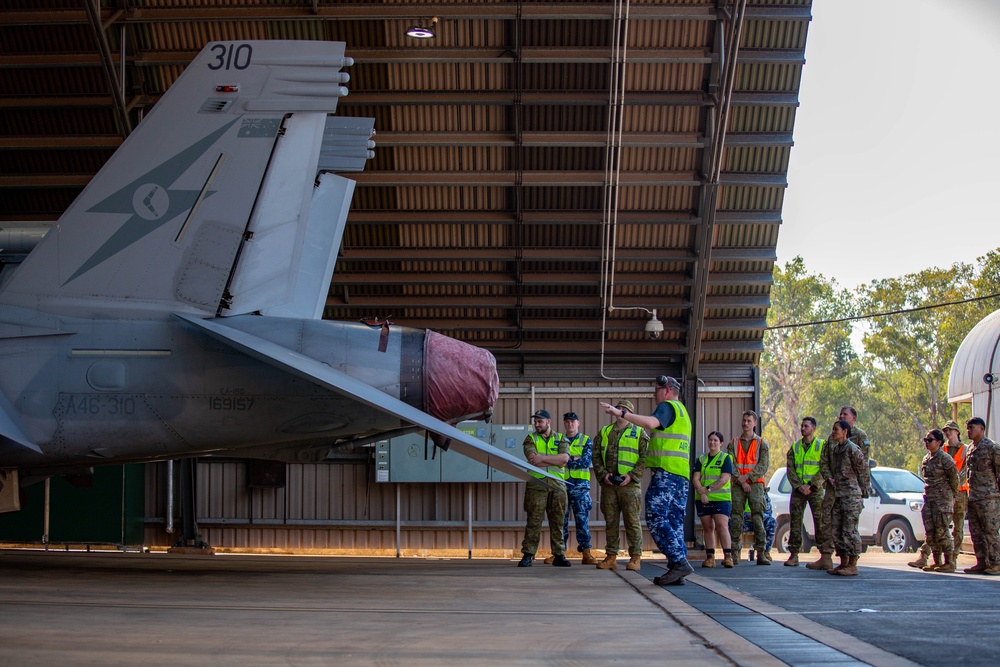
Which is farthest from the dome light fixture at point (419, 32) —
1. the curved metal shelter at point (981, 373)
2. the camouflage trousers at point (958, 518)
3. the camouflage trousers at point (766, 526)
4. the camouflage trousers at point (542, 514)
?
the curved metal shelter at point (981, 373)

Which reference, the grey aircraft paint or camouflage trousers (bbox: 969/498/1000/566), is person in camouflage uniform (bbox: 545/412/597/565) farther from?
camouflage trousers (bbox: 969/498/1000/566)

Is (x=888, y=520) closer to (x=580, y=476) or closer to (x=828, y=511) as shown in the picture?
(x=828, y=511)

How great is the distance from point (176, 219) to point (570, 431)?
5675 mm

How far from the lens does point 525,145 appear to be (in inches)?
570

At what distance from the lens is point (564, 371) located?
17422 millimetres

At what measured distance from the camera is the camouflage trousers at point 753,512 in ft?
39.9

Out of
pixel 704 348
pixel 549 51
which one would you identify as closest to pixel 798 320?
pixel 704 348

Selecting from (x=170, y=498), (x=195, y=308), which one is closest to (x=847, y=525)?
(x=195, y=308)

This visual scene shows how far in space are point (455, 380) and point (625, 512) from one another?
113 inches

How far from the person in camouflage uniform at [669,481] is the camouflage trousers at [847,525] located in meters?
2.34

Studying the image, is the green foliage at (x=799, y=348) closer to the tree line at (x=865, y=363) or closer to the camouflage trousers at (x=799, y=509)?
the tree line at (x=865, y=363)

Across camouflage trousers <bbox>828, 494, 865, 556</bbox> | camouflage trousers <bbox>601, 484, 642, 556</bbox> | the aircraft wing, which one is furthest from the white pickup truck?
the aircraft wing

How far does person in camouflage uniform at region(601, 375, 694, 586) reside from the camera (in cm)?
855

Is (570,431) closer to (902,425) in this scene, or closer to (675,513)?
(675,513)
